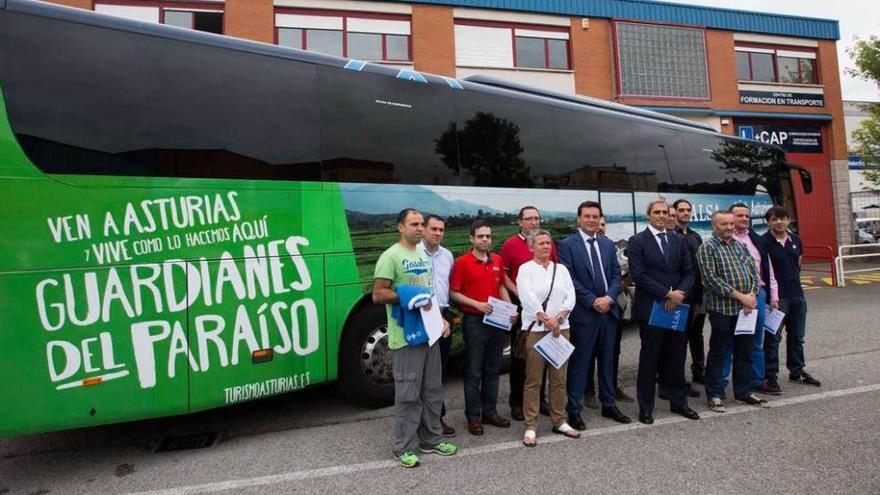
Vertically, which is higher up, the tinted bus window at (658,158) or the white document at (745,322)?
the tinted bus window at (658,158)

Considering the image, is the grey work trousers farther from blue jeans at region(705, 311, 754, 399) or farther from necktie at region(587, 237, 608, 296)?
blue jeans at region(705, 311, 754, 399)

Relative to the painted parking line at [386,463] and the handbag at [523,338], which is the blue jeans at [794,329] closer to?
the painted parking line at [386,463]

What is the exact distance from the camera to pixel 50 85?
3.32 m

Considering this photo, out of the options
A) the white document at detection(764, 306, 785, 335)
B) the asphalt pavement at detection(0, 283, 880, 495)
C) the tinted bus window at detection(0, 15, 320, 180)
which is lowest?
the asphalt pavement at detection(0, 283, 880, 495)

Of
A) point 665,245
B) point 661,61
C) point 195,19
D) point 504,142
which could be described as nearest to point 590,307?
point 665,245

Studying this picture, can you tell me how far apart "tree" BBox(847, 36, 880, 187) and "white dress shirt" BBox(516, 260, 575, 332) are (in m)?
18.4

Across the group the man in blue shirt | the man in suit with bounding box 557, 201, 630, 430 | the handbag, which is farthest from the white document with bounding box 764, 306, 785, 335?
the handbag

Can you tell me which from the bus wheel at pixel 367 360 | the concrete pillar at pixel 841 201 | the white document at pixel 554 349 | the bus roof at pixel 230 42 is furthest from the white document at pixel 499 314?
the concrete pillar at pixel 841 201

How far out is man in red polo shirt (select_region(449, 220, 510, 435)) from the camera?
4141mm

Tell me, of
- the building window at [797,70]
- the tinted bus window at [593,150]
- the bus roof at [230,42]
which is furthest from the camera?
the building window at [797,70]

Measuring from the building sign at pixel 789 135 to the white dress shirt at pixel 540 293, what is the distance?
59.5 feet

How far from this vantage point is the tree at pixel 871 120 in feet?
51.8

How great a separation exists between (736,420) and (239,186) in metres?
4.67

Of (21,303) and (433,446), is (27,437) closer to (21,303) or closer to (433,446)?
(21,303)
